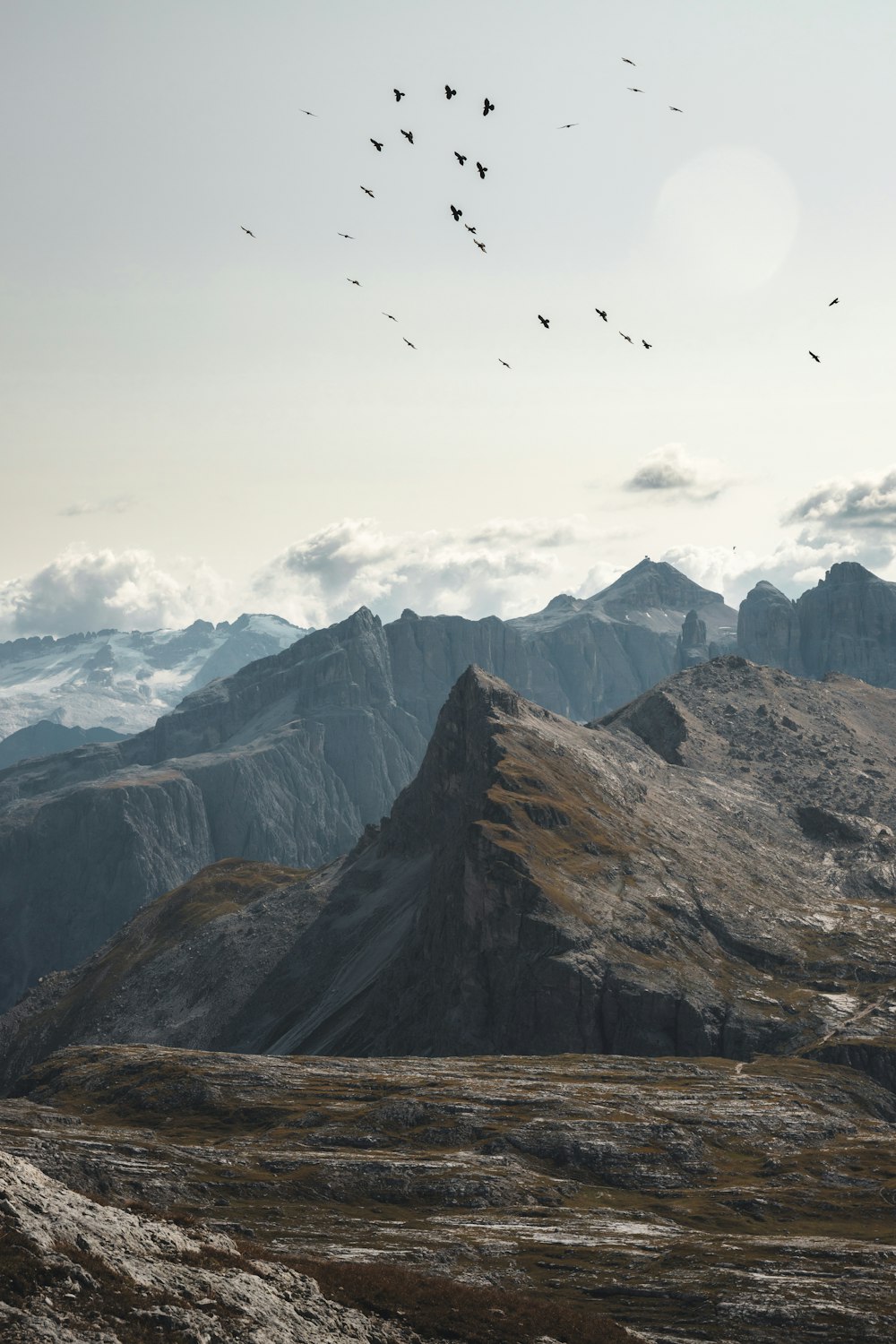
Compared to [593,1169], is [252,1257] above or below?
above

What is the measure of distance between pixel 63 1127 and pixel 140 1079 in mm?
31596

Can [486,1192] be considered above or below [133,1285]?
below

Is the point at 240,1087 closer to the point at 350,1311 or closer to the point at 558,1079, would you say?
the point at 558,1079

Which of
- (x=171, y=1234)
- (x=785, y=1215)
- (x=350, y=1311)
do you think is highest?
(x=171, y=1234)

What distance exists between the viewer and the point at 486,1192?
134625mm

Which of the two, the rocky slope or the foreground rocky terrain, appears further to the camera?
the foreground rocky terrain

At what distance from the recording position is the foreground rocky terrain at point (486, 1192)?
7088 centimetres

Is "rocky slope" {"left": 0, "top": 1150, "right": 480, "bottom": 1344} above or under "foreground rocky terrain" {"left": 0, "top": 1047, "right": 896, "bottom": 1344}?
above

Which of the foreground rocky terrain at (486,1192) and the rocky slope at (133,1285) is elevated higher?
the rocky slope at (133,1285)

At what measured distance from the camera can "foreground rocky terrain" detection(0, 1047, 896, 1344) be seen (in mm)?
70875

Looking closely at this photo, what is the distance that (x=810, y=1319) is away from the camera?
9400 centimetres

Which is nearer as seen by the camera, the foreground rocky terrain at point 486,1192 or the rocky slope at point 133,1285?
the rocky slope at point 133,1285

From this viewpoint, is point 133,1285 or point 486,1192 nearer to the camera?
point 133,1285

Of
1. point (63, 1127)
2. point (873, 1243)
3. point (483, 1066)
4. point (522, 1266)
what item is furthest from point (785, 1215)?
point (63, 1127)
